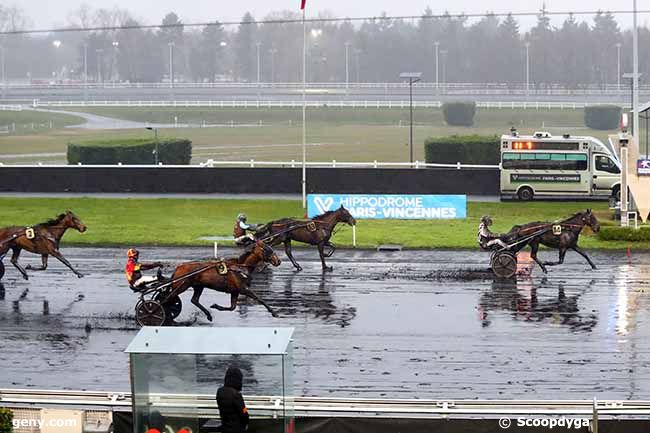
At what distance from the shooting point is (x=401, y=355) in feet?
55.8

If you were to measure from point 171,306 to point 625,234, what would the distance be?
1379cm

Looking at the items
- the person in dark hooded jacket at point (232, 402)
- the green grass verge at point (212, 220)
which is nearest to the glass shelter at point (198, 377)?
the person in dark hooded jacket at point (232, 402)

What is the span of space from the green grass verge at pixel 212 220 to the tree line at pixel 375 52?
58810 millimetres

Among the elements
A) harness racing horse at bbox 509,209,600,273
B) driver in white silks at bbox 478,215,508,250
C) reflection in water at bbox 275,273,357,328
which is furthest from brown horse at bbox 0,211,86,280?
harness racing horse at bbox 509,209,600,273

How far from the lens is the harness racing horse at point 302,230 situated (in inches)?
953

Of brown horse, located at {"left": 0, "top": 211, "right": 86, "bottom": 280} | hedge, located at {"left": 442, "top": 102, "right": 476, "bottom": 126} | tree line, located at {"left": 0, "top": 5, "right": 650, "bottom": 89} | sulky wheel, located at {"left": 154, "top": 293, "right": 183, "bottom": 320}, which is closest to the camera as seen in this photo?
sulky wheel, located at {"left": 154, "top": 293, "right": 183, "bottom": 320}

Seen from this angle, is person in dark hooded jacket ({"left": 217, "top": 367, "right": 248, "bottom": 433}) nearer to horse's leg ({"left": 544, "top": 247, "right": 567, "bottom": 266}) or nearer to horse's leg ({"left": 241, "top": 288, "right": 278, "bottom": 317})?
horse's leg ({"left": 241, "top": 288, "right": 278, "bottom": 317})

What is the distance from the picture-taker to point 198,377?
10578mm

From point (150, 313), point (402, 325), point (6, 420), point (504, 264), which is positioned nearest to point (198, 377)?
point (6, 420)

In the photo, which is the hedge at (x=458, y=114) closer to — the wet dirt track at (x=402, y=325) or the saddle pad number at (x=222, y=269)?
the wet dirt track at (x=402, y=325)

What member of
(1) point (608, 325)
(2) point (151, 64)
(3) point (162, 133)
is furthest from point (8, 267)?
(2) point (151, 64)

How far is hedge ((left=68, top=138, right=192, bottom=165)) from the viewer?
46.5 metres

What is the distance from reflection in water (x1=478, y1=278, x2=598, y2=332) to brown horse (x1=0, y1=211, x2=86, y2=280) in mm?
8463

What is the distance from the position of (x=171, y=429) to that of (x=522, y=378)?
21.4 ft
